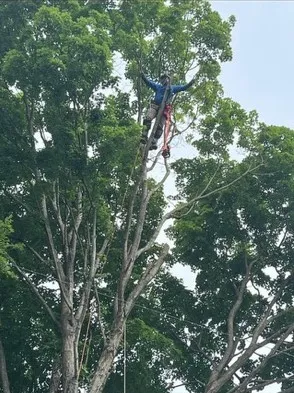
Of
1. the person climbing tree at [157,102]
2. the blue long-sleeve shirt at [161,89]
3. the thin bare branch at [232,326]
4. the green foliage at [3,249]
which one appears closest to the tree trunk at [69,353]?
the green foliage at [3,249]

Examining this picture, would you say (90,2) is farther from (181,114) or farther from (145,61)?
(181,114)

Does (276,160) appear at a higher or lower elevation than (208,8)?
lower

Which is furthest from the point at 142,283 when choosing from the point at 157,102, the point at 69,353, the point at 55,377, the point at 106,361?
the point at 157,102

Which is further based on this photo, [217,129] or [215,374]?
[217,129]

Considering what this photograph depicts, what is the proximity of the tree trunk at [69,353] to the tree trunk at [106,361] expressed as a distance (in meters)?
0.32

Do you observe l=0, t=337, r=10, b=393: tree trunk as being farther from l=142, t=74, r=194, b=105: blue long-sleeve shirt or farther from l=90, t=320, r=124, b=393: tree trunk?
l=142, t=74, r=194, b=105: blue long-sleeve shirt

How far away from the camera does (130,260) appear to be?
9.70 meters

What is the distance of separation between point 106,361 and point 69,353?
0.60m

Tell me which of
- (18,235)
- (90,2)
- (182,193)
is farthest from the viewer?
(182,193)

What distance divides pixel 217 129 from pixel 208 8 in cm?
249

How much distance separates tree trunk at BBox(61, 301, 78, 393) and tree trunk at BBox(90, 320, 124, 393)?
12.6 inches

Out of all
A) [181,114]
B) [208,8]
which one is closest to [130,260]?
[181,114]

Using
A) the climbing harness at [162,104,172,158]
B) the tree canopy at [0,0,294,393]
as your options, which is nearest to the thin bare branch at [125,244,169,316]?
the tree canopy at [0,0,294,393]

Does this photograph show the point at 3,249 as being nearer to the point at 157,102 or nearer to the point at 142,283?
the point at 142,283
